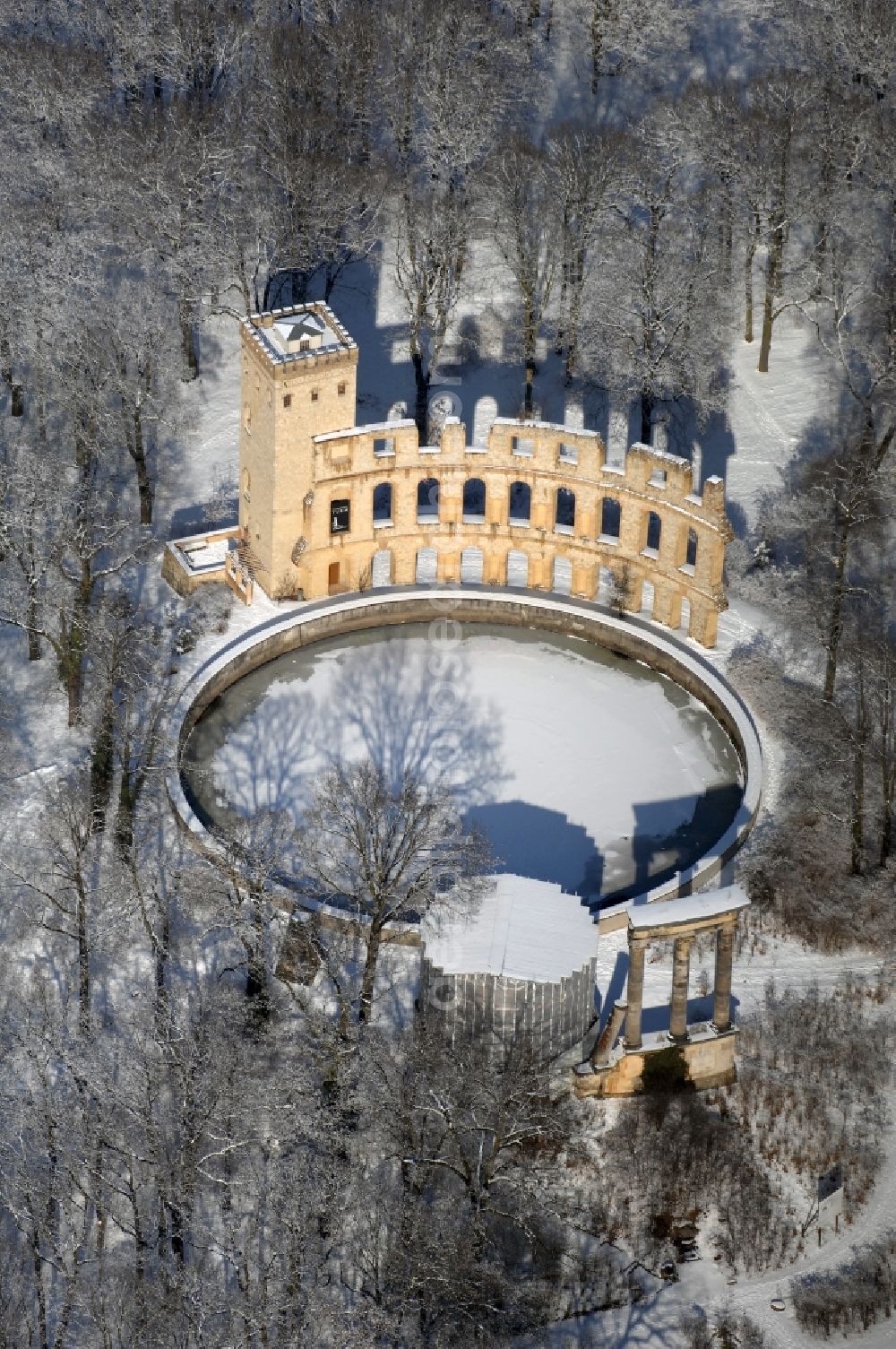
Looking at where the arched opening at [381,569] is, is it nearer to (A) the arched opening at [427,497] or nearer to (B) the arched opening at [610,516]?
(A) the arched opening at [427,497]

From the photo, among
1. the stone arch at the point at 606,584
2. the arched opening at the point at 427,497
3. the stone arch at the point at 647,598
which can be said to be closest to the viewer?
the stone arch at the point at 647,598

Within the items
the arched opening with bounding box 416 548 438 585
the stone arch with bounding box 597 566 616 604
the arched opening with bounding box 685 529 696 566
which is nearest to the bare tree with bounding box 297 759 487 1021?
the arched opening with bounding box 416 548 438 585

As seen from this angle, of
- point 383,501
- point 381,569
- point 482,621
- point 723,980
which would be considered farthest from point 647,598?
point 723,980

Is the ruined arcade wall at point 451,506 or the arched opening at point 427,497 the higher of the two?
the arched opening at point 427,497

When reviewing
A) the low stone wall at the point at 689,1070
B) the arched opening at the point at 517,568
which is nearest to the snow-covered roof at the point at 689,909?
the low stone wall at the point at 689,1070

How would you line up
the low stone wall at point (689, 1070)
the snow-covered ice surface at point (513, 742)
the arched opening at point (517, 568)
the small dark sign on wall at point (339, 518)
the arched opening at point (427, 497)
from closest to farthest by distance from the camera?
1. the low stone wall at point (689, 1070)
2. the snow-covered ice surface at point (513, 742)
3. the small dark sign on wall at point (339, 518)
4. the arched opening at point (517, 568)
5. the arched opening at point (427, 497)

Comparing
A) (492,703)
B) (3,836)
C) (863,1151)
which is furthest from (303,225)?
(863,1151)

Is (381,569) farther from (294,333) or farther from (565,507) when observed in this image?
(294,333)
